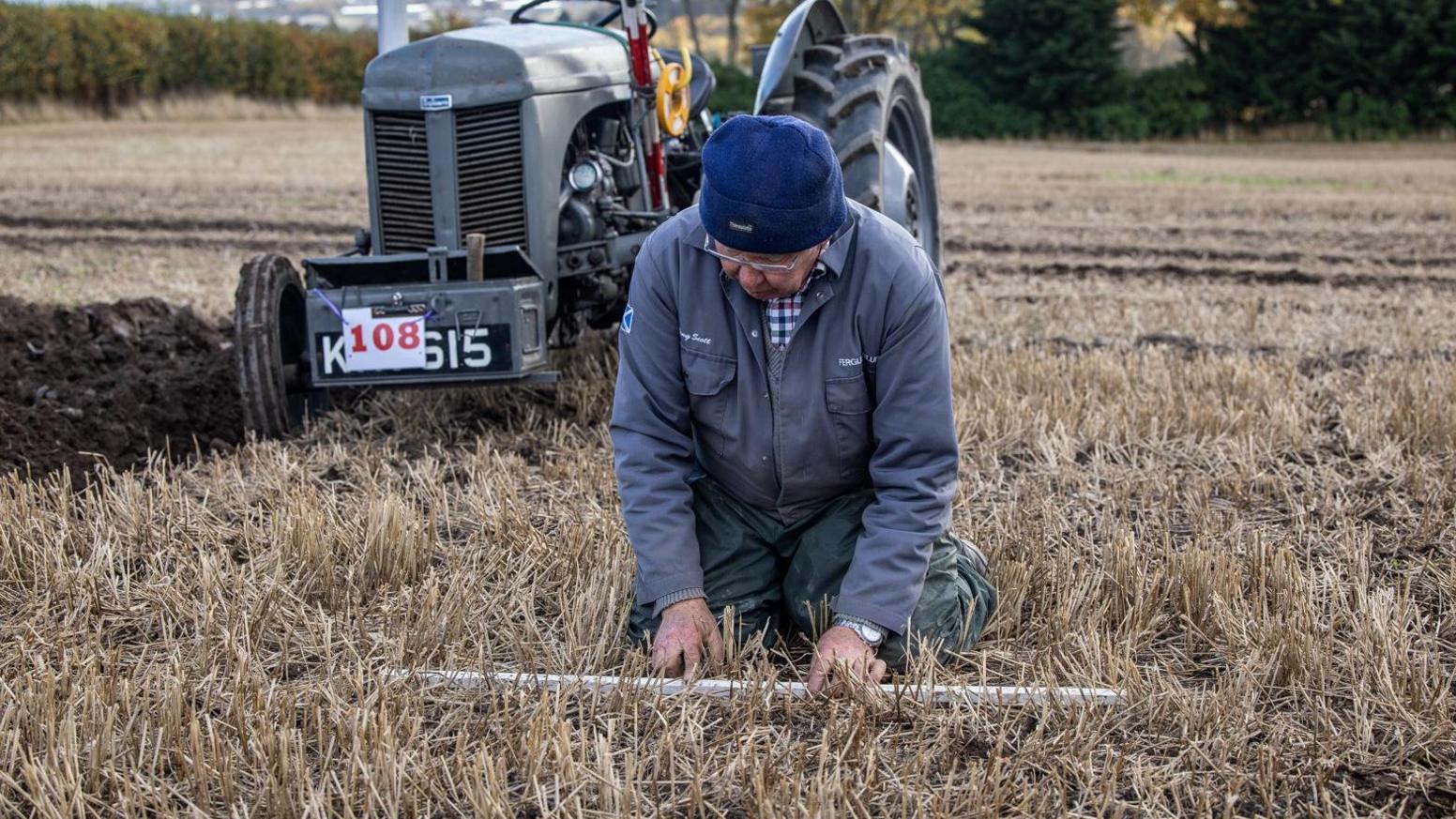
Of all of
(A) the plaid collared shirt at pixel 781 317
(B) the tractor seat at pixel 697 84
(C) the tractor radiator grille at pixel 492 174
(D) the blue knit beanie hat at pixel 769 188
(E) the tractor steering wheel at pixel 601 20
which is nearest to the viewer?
(D) the blue knit beanie hat at pixel 769 188

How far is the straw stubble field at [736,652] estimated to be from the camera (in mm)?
2930

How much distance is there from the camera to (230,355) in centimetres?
698

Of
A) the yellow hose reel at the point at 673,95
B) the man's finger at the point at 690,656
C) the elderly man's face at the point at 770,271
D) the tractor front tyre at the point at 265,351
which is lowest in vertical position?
the man's finger at the point at 690,656

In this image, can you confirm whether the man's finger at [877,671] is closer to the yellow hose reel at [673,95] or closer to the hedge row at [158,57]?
the yellow hose reel at [673,95]

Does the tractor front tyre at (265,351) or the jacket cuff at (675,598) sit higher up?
the tractor front tyre at (265,351)

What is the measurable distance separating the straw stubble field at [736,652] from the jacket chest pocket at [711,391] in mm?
563

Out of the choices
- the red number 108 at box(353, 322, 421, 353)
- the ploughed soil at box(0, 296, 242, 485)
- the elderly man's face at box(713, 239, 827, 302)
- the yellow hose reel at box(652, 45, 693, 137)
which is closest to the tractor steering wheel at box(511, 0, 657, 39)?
the yellow hose reel at box(652, 45, 693, 137)

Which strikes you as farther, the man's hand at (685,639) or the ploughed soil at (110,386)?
the ploughed soil at (110,386)

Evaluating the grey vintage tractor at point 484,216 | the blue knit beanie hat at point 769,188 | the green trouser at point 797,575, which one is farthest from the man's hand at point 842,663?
the grey vintage tractor at point 484,216

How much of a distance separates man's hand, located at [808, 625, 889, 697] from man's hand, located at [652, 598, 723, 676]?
0.26 m

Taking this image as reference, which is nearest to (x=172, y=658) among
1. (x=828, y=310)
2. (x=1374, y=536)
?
(x=828, y=310)

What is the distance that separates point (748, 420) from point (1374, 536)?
221 centimetres

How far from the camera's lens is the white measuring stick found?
3283 mm

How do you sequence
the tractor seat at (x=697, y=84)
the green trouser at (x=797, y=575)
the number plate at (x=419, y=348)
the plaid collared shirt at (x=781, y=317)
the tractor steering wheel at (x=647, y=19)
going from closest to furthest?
the plaid collared shirt at (x=781, y=317) → the green trouser at (x=797, y=575) → the number plate at (x=419, y=348) → the tractor steering wheel at (x=647, y=19) → the tractor seat at (x=697, y=84)
